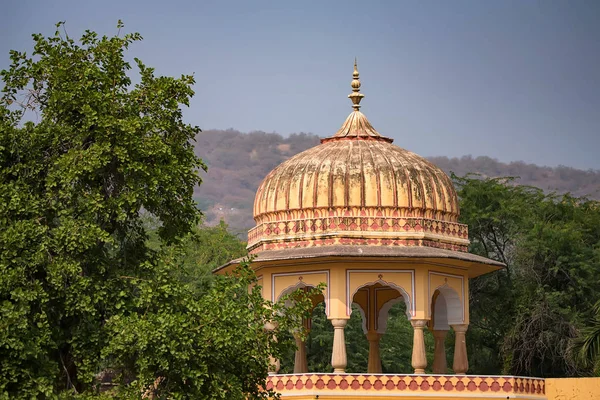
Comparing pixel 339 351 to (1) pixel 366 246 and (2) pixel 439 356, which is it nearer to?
(1) pixel 366 246

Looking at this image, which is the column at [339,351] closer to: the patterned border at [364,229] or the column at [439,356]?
the patterned border at [364,229]

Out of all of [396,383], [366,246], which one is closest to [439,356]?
[396,383]

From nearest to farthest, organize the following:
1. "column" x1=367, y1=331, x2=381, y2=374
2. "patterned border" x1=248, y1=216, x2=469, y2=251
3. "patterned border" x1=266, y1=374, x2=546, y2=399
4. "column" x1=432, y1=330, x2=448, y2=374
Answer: "patterned border" x1=266, y1=374, x2=546, y2=399, "patterned border" x1=248, y1=216, x2=469, y2=251, "column" x1=432, y1=330, x2=448, y2=374, "column" x1=367, y1=331, x2=381, y2=374

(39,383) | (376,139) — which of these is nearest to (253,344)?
(39,383)

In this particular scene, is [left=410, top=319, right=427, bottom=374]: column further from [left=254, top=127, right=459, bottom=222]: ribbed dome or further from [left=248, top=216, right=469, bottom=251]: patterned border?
[left=254, top=127, right=459, bottom=222]: ribbed dome

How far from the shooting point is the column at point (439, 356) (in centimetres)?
2612

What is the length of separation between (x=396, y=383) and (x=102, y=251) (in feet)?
26.4

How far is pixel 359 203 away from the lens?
2452 centimetres

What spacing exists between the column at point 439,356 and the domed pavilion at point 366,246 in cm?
7

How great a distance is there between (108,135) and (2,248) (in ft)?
6.76

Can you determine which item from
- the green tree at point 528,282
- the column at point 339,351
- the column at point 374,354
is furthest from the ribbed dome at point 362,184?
the green tree at point 528,282

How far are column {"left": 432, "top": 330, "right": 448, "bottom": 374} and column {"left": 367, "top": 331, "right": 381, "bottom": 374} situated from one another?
1466 millimetres

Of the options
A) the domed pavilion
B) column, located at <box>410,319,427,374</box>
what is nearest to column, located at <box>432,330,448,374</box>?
the domed pavilion

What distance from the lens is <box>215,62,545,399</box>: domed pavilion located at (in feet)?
76.7
